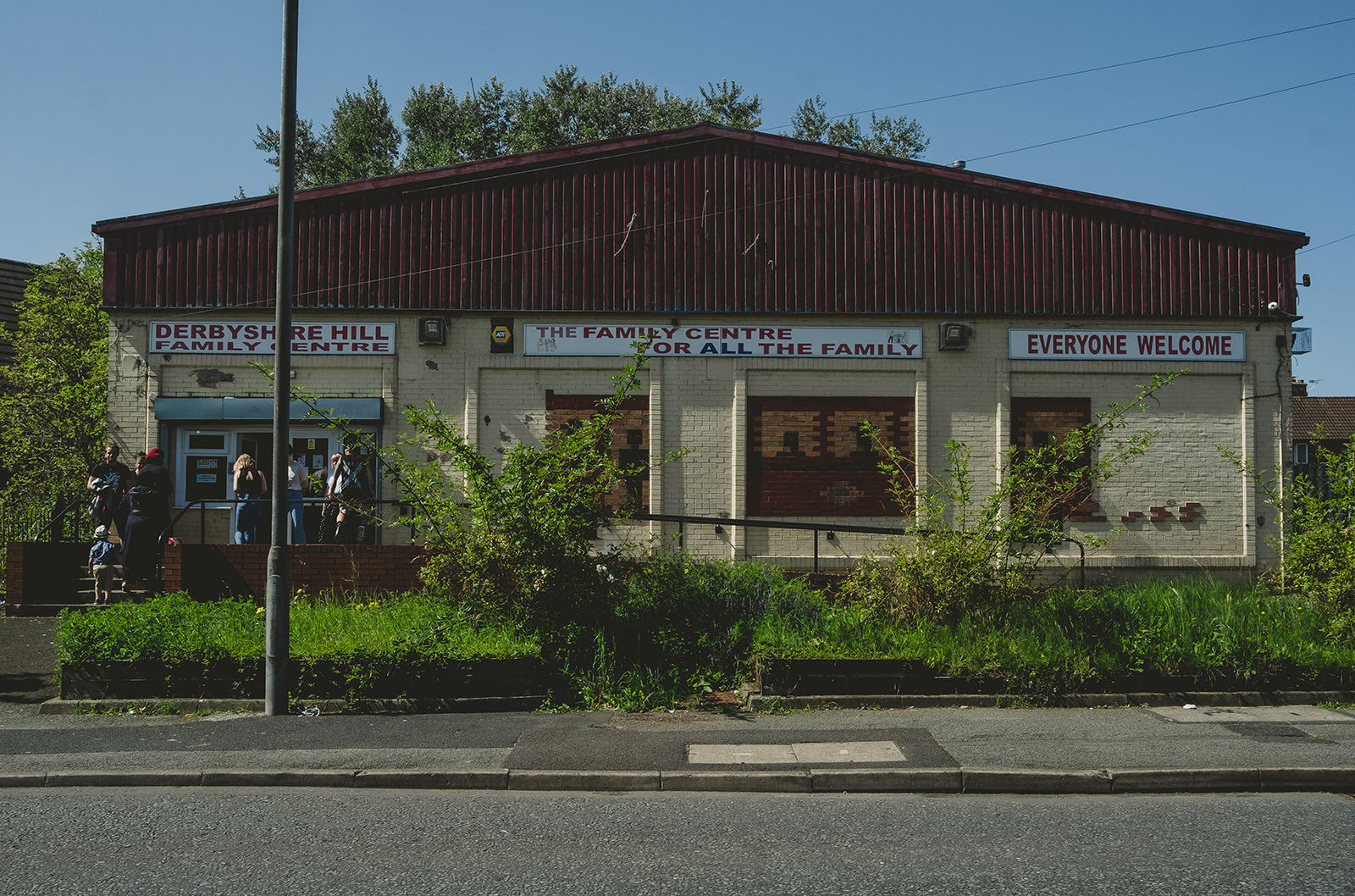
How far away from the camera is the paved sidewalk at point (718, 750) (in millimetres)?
6824

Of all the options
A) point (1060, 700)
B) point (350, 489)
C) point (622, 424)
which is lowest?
point (1060, 700)

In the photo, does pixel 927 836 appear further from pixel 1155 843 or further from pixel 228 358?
pixel 228 358

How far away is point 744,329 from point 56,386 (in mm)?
19621

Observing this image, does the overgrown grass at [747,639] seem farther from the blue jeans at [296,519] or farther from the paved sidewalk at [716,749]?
the blue jeans at [296,519]

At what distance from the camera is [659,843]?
563 cm

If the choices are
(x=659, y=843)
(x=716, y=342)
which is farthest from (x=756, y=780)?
(x=716, y=342)

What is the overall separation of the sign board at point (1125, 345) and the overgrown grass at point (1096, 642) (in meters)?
6.30

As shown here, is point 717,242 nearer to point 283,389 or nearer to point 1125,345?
point 1125,345

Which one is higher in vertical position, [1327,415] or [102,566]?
[1327,415]

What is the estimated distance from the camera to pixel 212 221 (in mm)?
15539

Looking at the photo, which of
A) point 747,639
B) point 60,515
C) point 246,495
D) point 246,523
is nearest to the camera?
point 747,639

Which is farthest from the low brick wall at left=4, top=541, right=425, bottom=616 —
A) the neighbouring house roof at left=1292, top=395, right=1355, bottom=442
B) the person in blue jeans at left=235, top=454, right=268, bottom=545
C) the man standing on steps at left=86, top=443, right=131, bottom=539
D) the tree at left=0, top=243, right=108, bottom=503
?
the neighbouring house roof at left=1292, top=395, right=1355, bottom=442

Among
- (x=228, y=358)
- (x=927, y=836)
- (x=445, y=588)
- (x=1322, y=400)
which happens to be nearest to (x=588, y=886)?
(x=927, y=836)

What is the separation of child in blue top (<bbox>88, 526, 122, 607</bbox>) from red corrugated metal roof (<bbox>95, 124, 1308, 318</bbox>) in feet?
14.7
